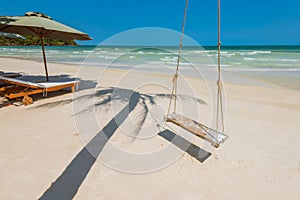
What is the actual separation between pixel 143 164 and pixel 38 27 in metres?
4.05

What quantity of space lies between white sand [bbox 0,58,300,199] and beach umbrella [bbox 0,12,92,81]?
6.55 ft

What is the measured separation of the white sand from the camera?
176 centimetres

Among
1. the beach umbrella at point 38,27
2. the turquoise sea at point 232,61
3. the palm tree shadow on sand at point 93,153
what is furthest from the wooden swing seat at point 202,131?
the beach umbrella at point 38,27

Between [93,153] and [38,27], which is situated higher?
[38,27]

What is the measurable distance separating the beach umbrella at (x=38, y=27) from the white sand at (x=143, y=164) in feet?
6.55

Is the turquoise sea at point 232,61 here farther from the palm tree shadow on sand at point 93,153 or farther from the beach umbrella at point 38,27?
the beach umbrella at point 38,27

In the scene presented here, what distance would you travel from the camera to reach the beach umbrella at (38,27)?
12.8 ft

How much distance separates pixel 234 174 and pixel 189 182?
21.9 inches

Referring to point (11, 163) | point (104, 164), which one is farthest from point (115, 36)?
point (11, 163)

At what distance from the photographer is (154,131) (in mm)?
3023

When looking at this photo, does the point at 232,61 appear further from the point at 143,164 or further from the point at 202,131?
the point at 143,164

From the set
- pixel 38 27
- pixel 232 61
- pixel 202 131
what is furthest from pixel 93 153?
pixel 232 61

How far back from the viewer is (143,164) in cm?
218

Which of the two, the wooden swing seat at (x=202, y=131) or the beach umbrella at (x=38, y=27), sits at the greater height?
the beach umbrella at (x=38, y=27)
